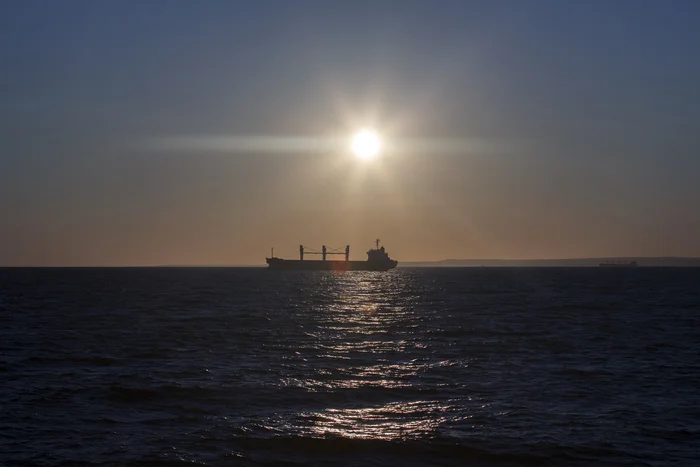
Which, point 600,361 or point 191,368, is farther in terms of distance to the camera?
point 600,361

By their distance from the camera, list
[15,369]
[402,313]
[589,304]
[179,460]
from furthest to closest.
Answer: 1. [589,304]
2. [402,313]
3. [15,369]
4. [179,460]

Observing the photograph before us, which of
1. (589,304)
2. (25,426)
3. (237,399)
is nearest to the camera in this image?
(25,426)

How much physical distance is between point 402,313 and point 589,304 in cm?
2082

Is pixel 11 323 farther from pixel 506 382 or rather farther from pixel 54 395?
pixel 506 382

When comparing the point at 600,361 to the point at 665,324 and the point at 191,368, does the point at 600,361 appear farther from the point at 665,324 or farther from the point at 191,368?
the point at 665,324

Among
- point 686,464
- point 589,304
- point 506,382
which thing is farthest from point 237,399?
point 589,304

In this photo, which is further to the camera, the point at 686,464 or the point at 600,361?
the point at 600,361

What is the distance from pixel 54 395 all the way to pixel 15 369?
545cm

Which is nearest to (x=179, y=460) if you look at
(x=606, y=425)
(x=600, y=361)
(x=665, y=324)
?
(x=606, y=425)

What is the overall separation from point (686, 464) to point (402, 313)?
39.1 m

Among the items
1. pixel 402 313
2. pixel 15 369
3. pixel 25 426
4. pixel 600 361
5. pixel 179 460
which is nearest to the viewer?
pixel 179 460

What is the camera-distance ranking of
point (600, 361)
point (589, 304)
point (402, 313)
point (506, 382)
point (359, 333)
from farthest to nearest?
1. point (589, 304)
2. point (402, 313)
3. point (359, 333)
4. point (600, 361)
5. point (506, 382)

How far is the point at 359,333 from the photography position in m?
37.6

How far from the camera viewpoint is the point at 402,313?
53.0 m
